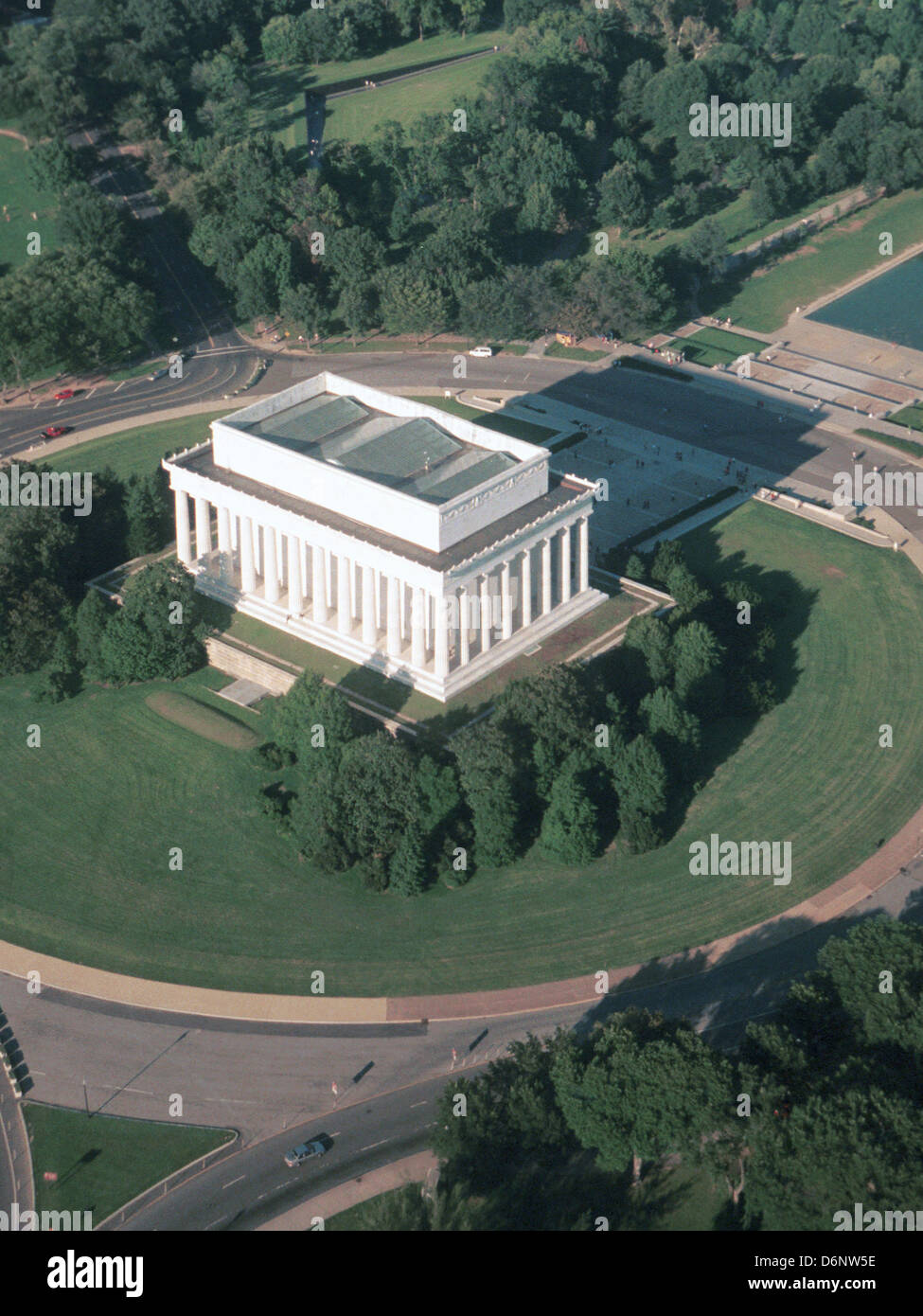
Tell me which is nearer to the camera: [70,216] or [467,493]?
[467,493]

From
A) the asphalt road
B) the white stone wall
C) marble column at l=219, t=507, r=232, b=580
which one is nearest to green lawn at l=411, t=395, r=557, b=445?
the white stone wall

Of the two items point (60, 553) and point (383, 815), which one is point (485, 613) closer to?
point (383, 815)

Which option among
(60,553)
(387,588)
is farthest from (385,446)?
(60,553)

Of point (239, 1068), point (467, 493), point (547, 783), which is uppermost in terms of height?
point (467, 493)

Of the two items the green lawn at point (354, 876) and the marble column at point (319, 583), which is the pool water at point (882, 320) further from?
the marble column at point (319, 583)

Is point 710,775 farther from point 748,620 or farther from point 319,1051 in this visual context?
point 319,1051

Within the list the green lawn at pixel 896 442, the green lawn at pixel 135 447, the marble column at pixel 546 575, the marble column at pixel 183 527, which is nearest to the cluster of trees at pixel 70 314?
the green lawn at pixel 135 447

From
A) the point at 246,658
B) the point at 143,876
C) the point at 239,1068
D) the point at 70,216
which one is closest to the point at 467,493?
the point at 246,658

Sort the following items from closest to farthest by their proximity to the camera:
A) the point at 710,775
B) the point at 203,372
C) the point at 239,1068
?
1. the point at 239,1068
2. the point at 710,775
3. the point at 203,372
